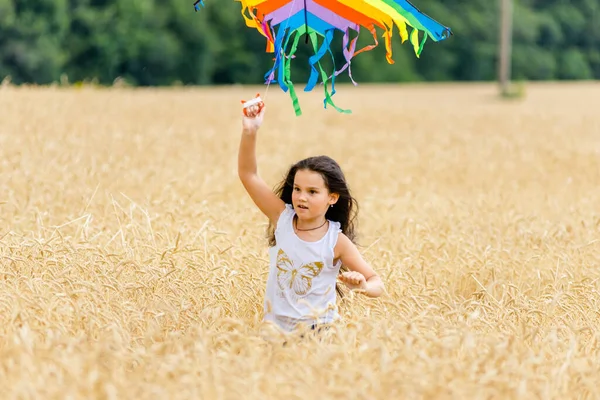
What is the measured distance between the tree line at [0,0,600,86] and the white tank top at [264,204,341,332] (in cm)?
2566

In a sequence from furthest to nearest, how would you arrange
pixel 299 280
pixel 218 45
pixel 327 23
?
1. pixel 218 45
2. pixel 327 23
3. pixel 299 280

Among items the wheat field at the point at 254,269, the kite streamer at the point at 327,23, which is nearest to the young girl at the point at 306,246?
the wheat field at the point at 254,269

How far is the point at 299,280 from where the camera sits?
12.3ft

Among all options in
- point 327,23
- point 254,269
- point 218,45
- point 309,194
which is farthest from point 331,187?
point 218,45

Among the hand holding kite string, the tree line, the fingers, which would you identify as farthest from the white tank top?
the tree line

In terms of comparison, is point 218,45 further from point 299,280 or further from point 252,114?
point 299,280

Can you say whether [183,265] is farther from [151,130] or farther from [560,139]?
[560,139]

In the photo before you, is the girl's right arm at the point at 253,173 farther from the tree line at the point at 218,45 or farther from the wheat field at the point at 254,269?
the tree line at the point at 218,45

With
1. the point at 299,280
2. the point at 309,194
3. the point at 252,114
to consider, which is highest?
the point at 252,114

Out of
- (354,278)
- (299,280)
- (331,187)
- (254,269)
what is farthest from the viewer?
(254,269)

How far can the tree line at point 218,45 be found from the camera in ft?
98.9

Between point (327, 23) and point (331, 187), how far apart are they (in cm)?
84

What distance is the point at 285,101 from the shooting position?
1959cm

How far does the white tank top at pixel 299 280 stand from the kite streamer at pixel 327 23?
64 centimetres
